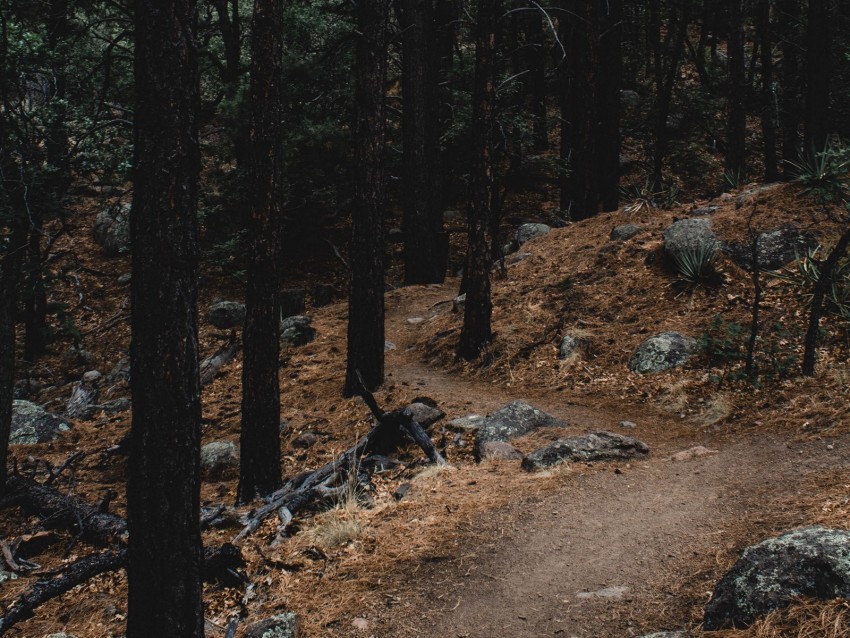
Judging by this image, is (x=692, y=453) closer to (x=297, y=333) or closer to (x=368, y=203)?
(x=368, y=203)

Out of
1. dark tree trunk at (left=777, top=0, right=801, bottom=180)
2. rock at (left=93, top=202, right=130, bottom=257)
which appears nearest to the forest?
rock at (left=93, top=202, right=130, bottom=257)

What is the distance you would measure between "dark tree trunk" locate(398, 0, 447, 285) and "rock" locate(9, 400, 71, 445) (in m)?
7.62

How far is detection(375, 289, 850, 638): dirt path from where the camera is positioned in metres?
3.76

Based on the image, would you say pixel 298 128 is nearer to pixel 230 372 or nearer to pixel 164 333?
pixel 230 372

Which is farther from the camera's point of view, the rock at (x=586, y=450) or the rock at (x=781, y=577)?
the rock at (x=586, y=450)

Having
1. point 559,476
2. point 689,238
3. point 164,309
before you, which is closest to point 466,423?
point 559,476

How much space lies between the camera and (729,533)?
4.18 meters

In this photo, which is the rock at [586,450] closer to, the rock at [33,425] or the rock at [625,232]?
the rock at [625,232]

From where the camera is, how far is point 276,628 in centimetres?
400

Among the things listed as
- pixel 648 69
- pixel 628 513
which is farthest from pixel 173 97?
pixel 648 69

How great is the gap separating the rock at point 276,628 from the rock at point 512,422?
3.11 meters

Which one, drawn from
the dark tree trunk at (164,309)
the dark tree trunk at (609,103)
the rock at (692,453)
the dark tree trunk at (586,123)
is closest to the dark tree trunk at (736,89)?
the dark tree trunk at (609,103)

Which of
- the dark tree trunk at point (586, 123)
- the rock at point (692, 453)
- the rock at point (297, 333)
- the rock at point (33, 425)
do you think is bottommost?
the rock at point (33, 425)

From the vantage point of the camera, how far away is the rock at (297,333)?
1227 cm
